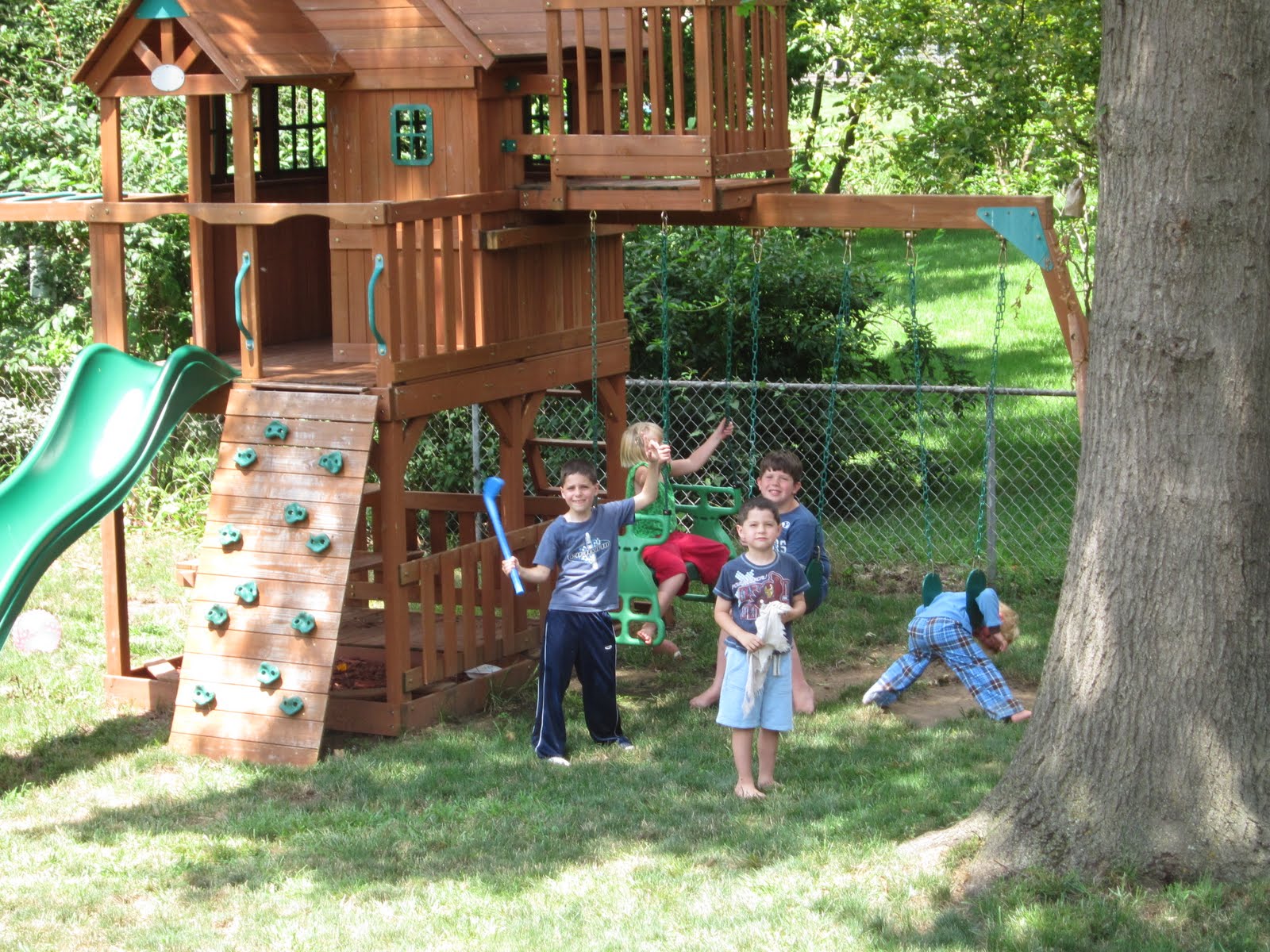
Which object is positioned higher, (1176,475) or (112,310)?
(112,310)

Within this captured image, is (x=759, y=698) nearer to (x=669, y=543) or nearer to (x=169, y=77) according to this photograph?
(x=669, y=543)

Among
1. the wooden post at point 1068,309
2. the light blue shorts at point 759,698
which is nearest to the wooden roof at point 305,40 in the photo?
the wooden post at point 1068,309

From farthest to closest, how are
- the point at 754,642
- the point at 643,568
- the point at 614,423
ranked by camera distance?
1. the point at 614,423
2. the point at 643,568
3. the point at 754,642

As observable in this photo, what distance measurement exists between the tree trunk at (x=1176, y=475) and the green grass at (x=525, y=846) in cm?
24

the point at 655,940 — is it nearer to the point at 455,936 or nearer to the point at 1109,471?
the point at 455,936

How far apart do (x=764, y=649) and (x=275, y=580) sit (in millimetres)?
2299

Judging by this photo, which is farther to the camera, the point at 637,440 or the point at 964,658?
the point at 637,440

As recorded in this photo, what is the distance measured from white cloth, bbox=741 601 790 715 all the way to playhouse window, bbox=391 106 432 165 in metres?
3.15

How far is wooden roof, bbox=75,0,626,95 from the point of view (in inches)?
303

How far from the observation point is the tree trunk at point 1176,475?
5125mm

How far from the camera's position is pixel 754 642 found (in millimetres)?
6586

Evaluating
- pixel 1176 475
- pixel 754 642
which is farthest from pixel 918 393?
pixel 1176 475

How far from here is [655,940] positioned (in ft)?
17.3

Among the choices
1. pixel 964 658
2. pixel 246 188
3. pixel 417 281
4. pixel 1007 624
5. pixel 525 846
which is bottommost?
pixel 525 846
